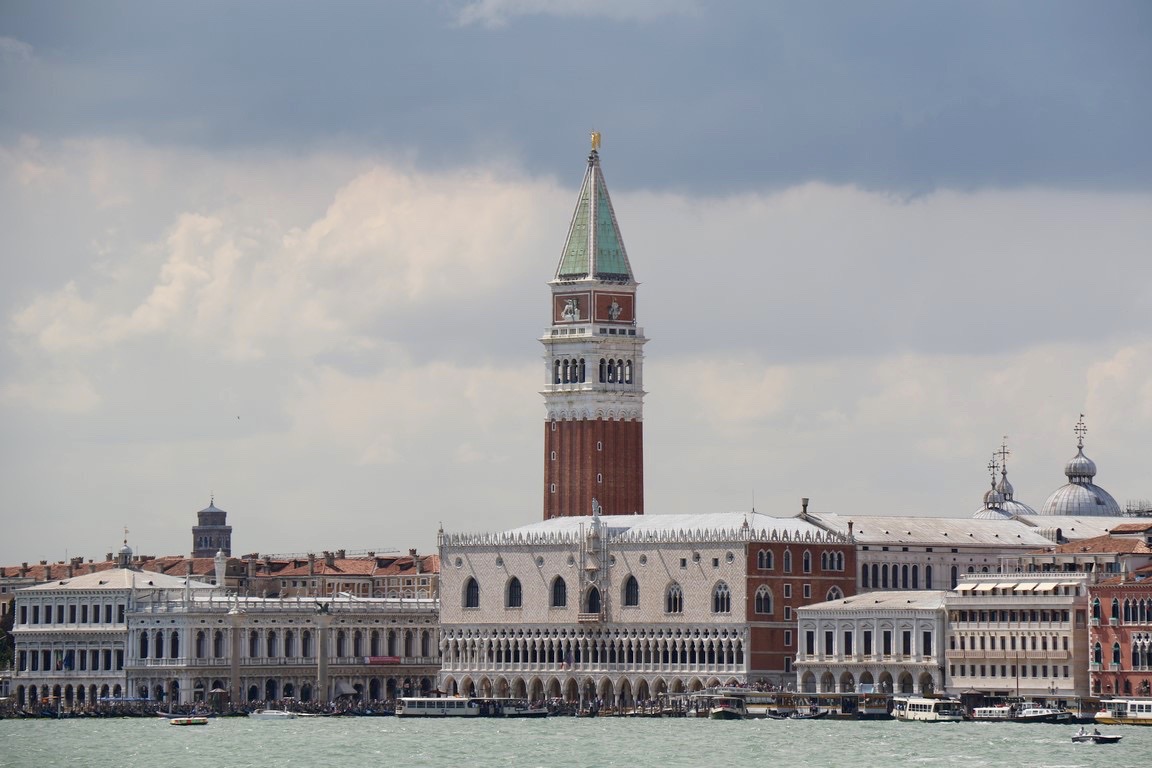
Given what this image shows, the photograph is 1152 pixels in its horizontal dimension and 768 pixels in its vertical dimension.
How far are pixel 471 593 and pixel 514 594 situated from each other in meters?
3.44

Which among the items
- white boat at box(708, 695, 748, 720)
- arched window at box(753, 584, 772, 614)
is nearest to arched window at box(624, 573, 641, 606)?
arched window at box(753, 584, 772, 614)

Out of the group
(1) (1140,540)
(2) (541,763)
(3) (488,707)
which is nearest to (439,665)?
(3) (488,707)

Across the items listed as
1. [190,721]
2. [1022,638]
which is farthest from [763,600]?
[190,721]

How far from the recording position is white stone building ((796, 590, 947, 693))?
145 metres

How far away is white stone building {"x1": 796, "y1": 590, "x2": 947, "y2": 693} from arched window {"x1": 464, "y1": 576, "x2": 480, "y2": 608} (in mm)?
20404

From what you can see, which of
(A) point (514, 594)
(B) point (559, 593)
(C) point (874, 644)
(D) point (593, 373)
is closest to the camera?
(C) point (874, 644)

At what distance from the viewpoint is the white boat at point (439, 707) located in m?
152

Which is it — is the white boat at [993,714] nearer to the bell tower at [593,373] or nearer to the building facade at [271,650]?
the bell tower at [593,373]

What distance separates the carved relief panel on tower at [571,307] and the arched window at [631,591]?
17.8 m

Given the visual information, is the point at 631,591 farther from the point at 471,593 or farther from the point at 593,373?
the point at 593,373

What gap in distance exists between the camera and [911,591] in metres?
153

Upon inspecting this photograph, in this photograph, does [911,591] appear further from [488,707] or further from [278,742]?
[278,742]

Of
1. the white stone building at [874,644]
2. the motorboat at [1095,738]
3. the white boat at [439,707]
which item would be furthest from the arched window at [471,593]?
the motorboat at [1095,738]

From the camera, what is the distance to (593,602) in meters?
158
